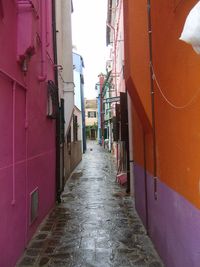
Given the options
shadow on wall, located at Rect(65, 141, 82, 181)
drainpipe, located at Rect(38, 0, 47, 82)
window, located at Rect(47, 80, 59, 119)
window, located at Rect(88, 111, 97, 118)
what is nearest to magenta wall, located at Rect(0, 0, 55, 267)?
drainpipe, located at Rect(38, 0, 47, 82)

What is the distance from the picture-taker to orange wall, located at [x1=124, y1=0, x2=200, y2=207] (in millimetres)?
3301

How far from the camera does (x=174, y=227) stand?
419 cm

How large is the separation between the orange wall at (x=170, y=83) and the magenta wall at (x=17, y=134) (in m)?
1.79

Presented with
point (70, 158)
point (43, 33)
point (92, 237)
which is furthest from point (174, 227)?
point (70, 158)

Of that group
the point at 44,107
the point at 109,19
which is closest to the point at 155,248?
the point at 44,107

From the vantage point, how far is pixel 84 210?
833 centimetres

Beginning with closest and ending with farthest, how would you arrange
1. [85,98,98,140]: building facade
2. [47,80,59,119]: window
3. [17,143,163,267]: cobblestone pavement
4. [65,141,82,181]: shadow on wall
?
[17,143,163,267]: cobblestone pavement
[47,80,59,119]: window
[65,141,82,181]: shadow on wall
[85,98,98,140]: building facade

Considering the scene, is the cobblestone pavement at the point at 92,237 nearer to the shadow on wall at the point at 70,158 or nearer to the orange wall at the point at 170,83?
the orange wall at the point at 170,83

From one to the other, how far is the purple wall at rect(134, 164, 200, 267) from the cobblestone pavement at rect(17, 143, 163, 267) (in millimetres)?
383

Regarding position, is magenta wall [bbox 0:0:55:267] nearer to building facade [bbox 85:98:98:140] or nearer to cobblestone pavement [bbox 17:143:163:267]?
cobblestone pavement [bbox 17:143:163:267]

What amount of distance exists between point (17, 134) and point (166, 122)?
7.32 feet

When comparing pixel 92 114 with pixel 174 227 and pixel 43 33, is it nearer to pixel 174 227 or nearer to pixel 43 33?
pixel 43 33

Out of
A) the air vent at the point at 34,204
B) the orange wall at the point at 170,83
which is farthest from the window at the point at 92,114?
the orange wall at the point at 170,83

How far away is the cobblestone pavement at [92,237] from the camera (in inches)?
202
